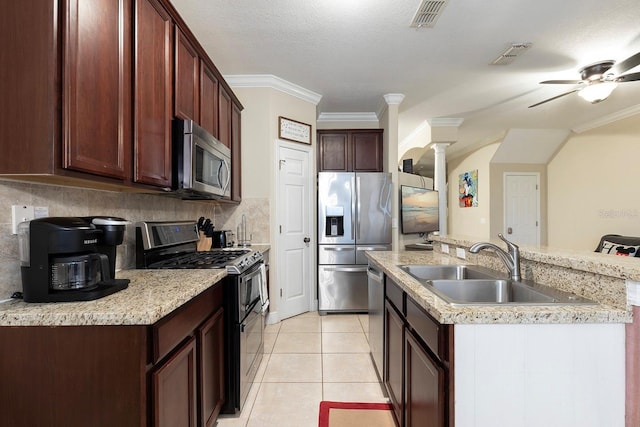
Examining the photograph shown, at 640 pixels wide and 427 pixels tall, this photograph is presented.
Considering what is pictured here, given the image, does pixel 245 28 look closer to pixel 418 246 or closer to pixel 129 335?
pixel 129 335

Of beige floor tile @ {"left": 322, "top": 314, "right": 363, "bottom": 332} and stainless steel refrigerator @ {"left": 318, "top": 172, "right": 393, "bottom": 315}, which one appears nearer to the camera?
beige floor tile @ {"left": 322, "top": 314, "right": 363, "bottom": 332}

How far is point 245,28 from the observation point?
2584 millimetres

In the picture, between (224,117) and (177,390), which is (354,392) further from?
(224,117)

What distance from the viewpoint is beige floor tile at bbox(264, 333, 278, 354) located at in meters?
2.77

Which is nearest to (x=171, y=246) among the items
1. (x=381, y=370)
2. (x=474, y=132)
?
(x=381, y=370)

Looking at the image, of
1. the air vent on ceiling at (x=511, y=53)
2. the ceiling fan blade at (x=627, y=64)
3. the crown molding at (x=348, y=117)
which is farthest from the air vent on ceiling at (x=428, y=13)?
the crown molding at (x=348, y=117)

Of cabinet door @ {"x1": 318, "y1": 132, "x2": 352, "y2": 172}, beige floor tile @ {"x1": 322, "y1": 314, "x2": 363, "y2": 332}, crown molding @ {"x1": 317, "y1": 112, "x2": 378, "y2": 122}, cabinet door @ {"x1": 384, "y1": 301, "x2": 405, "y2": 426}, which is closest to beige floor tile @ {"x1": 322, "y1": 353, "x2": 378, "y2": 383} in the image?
cabinet door @ {"x1": 384, "y1": 301, "x2": 405, "y2": 426}

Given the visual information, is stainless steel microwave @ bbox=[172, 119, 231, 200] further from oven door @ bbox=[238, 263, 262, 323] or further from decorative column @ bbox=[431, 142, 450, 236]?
decorative column @ bbox=[431, 142, 450, 236]

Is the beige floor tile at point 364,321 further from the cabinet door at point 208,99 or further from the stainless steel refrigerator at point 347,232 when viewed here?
the cabinet door at point 208,99

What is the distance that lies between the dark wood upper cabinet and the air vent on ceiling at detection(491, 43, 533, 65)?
5.67ft

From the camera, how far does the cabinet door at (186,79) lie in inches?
73.9

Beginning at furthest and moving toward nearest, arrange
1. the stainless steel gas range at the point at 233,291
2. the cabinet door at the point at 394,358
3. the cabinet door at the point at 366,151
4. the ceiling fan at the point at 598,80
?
1. the cabinet door at the point at 366,151
2. the ceiling fan at the point at 598,80
3. the stainless steel gas range at the point at 233,291
4. the cabinet door at the point at 394,358

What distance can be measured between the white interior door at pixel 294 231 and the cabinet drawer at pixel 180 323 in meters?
1.94

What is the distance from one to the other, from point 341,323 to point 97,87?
9.89ft
